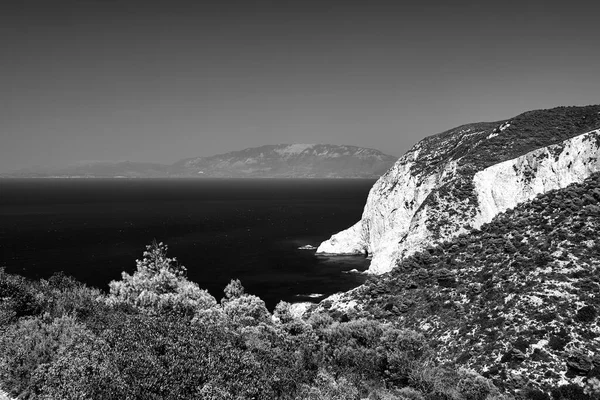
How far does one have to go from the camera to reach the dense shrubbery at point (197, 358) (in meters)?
12.1

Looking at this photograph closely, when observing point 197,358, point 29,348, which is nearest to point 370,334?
point 197,358

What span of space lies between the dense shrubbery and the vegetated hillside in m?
4.66

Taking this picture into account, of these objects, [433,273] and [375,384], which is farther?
[433,273]

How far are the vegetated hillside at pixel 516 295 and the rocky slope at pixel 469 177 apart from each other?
7877 mm

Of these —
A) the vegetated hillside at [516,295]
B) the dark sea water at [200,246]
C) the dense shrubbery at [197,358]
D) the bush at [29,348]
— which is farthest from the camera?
the dark sea water at [200,246]

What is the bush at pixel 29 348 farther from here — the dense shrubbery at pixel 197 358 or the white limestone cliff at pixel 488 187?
the white limestone cliff at pixel 488 187

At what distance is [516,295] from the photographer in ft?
102

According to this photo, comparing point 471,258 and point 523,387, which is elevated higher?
point 471,258

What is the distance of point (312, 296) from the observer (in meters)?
63.3

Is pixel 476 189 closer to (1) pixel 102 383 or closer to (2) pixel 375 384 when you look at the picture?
(2) pixel 375 384

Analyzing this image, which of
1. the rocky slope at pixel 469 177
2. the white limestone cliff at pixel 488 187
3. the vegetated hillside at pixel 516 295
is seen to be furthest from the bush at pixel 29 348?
the rocky slope at pixel 469 177

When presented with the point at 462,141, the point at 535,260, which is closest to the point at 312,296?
the point at 535,260

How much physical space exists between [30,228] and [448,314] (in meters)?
129

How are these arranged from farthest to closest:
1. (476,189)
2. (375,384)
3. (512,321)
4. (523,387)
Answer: (476,189)
(512,321)
(523,387)
(375,384)
